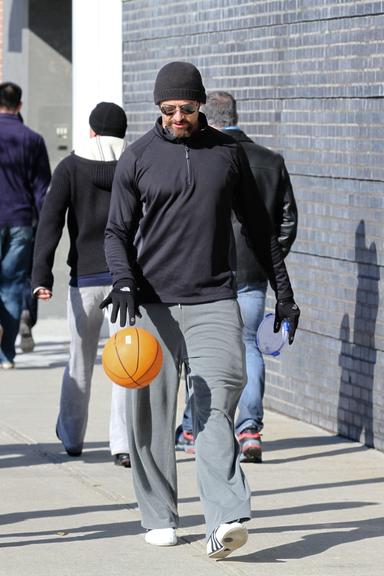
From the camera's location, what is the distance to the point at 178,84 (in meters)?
6.51

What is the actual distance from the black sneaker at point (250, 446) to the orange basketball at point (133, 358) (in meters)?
2.42

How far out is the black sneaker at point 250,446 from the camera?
8805 millimetres

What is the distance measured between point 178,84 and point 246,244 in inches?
94.3

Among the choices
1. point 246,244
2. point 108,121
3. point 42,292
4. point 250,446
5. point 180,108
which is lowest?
point 250,446

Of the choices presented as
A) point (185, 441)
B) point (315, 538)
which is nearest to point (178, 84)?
point (315, 538)

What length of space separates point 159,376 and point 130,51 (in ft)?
22.0

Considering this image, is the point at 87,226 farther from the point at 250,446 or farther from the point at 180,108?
the point at 180,108

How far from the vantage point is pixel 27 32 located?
16000mm

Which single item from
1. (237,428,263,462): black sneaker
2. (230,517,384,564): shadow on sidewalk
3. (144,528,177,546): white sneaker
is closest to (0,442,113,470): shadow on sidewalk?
(237,428,263,462): black sneaker

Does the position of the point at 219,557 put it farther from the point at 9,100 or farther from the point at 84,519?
the point at 9,100

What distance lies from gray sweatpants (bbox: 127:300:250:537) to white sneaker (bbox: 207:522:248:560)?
0.11 feet

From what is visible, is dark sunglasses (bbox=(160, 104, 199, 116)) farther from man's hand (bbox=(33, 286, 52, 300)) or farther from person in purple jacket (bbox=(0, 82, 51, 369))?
person in purple jacket (bbox=(0, 82, 51, 369))

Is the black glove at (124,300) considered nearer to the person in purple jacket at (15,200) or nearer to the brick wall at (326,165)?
the brick wall at (326,165)

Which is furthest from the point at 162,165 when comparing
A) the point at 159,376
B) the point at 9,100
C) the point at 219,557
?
the point at 9,100
